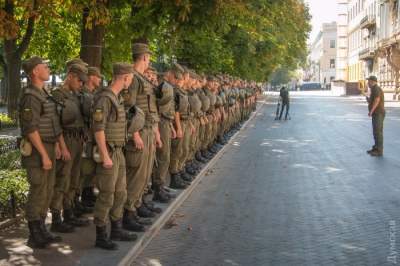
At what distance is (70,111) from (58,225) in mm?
1337

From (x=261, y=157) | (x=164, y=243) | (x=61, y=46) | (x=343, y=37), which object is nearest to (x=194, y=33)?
(x=261, y=157)

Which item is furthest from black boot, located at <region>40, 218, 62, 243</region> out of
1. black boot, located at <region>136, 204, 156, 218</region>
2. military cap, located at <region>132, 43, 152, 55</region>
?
military cap, located at <region>132, 43, 152, 55</region>

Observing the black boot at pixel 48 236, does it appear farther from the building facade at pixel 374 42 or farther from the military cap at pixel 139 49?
the building facade at pixel 374 42

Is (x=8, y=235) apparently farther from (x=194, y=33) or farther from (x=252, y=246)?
(x=194, y=33)

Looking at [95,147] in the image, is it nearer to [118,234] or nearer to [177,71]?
[118,234]

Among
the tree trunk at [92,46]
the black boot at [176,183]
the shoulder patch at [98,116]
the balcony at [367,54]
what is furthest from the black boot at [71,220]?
the balcony at [367,54]

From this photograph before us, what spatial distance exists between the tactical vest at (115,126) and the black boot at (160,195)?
274 centimetres

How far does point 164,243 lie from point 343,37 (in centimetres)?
10294

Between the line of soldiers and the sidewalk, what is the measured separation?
129mm

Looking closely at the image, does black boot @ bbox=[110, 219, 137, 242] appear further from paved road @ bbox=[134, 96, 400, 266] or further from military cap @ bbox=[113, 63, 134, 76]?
military cap @ bbox=[113, 63, 134, 76]

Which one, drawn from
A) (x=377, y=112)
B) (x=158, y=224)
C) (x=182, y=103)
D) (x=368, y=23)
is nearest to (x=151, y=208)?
(x=158, y=224)

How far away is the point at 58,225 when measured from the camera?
768 centimetres

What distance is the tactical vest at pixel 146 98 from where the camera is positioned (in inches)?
316

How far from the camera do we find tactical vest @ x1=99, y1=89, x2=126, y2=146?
6.86 metres
